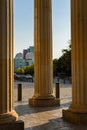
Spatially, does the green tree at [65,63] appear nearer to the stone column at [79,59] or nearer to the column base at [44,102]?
the column base at [44,102]

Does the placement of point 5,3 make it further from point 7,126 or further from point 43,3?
point 43,3

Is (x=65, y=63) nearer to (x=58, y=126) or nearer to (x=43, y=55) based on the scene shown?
(x=43, y=55)

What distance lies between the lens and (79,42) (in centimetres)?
2114

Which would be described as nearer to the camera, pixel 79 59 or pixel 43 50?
pixel 79 59

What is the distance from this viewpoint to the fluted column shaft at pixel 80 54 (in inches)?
828

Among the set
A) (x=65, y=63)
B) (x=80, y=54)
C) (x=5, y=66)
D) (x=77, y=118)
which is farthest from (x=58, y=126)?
(x=65, y=63)

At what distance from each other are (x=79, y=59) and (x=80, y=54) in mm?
328

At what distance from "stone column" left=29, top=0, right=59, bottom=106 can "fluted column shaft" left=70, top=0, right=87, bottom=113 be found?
29.7 feet

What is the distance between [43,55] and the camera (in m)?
30.4

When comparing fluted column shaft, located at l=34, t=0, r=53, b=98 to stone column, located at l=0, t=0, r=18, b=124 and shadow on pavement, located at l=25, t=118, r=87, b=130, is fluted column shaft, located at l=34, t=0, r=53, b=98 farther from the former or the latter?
stone column, located at l=0, t=0, r=18, b=124

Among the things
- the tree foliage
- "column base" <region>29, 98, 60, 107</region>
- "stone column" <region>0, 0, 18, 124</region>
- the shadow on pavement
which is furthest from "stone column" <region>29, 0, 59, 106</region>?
the tree foliage

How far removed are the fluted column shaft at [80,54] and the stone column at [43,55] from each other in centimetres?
904

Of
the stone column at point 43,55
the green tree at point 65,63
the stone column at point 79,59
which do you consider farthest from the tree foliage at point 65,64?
the stone column at point 79,59

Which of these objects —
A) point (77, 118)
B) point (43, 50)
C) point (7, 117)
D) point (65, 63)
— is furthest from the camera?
point (65, 63)
